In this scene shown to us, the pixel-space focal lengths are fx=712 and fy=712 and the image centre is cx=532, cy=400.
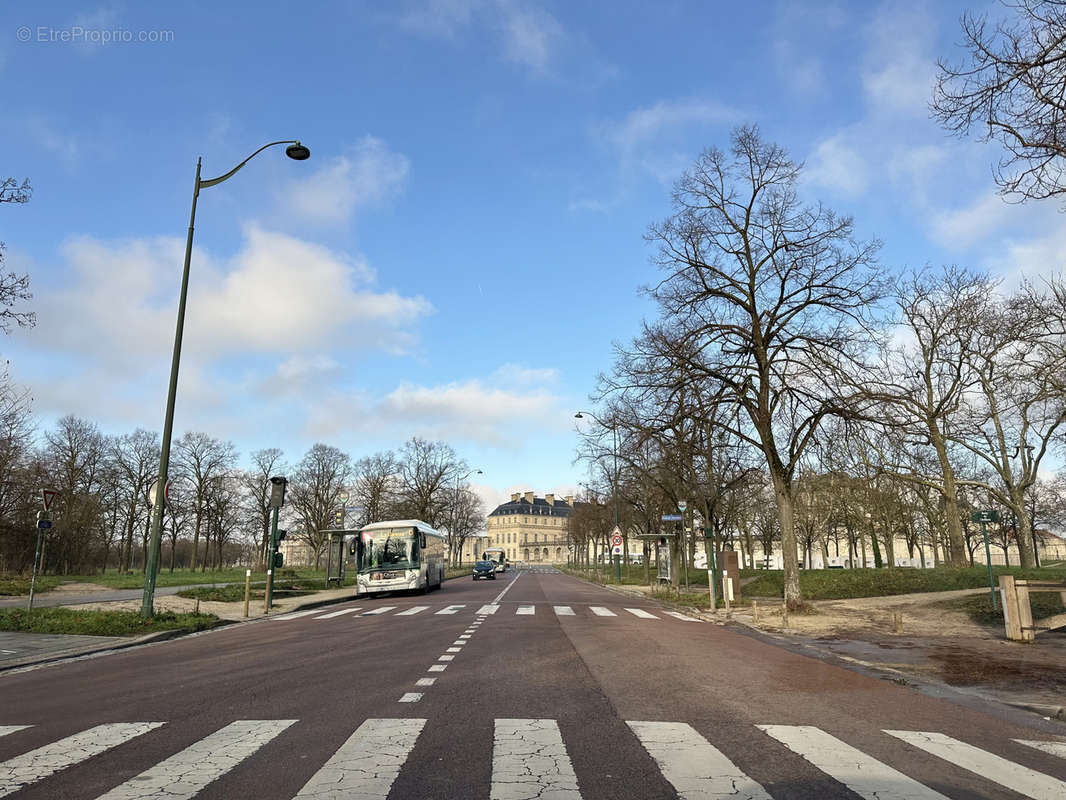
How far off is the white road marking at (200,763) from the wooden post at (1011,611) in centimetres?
1435

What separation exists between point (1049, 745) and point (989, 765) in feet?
4.31

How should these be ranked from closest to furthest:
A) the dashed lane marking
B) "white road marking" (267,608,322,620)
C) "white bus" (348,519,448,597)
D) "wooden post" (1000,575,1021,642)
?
"wooden post" (1000,575,1021,642), "white road marking" (267,608,322,620), the dashed lane marking, "white bus" (348,519,448,597)

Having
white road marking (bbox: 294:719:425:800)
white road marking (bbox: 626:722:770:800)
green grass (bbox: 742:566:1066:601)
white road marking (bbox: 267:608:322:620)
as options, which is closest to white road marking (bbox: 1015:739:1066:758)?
white road marking (bbox: 626:722:770:800)

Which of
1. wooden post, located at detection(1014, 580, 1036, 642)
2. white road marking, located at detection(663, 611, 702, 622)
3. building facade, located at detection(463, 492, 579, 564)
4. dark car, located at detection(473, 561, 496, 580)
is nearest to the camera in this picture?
wooden post, located at detection(1014, 580, 1036, 642)

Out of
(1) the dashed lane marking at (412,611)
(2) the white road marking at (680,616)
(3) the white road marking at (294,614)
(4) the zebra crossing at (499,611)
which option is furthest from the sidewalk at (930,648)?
(3) the white road marking at (294,614)

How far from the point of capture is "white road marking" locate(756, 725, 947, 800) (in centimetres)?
464

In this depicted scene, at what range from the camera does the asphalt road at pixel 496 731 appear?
472 centimetres

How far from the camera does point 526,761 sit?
17.1 feet

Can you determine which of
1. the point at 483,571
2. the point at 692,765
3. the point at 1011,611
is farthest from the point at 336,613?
the point at 483,571

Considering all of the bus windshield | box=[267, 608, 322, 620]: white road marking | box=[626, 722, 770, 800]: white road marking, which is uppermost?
the bus windshield

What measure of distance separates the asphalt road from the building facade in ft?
544

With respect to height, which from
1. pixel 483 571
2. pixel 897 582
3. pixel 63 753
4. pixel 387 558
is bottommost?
pixel 483 571

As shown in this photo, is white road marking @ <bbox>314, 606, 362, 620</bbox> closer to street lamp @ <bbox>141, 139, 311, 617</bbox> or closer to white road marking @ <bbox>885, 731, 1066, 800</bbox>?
street lamp @ <bbox>141, 139, 311, 617</bbox>

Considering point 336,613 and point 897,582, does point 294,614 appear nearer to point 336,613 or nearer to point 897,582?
point 336,613
